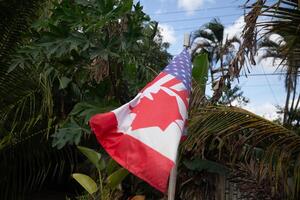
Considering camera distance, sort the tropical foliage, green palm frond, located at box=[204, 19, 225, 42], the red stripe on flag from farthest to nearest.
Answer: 1. green palm frond, located at box=[204, 19, 225, 42]
2. the tropical foliage
3. the red stripe on flag

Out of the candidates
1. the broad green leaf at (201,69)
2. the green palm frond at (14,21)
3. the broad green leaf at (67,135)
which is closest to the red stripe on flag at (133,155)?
the broad green leaf at (67,135)

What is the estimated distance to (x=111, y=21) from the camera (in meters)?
6.54

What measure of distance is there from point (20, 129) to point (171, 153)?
3411 mm

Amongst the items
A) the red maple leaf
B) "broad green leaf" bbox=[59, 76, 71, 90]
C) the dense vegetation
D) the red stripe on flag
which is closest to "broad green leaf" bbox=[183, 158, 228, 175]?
the dense vegetation

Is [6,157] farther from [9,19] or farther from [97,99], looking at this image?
[9,19]

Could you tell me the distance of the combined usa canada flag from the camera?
3920 mm

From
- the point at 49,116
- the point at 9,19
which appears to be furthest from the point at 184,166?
the point at 9,19

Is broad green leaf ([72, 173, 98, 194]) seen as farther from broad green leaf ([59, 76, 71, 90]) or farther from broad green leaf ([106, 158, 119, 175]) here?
broad green leaf ([59, 76, 71, 90])

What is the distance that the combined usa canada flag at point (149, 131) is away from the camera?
3.92 m

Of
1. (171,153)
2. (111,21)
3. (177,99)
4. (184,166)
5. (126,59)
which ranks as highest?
(111,21)

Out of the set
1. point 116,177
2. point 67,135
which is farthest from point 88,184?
point 67,135

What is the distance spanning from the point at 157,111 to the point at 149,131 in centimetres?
28

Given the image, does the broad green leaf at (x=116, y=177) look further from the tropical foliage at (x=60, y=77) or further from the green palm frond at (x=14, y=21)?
the green palm frond at (x=14, y=21)

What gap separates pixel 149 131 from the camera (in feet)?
13.7
